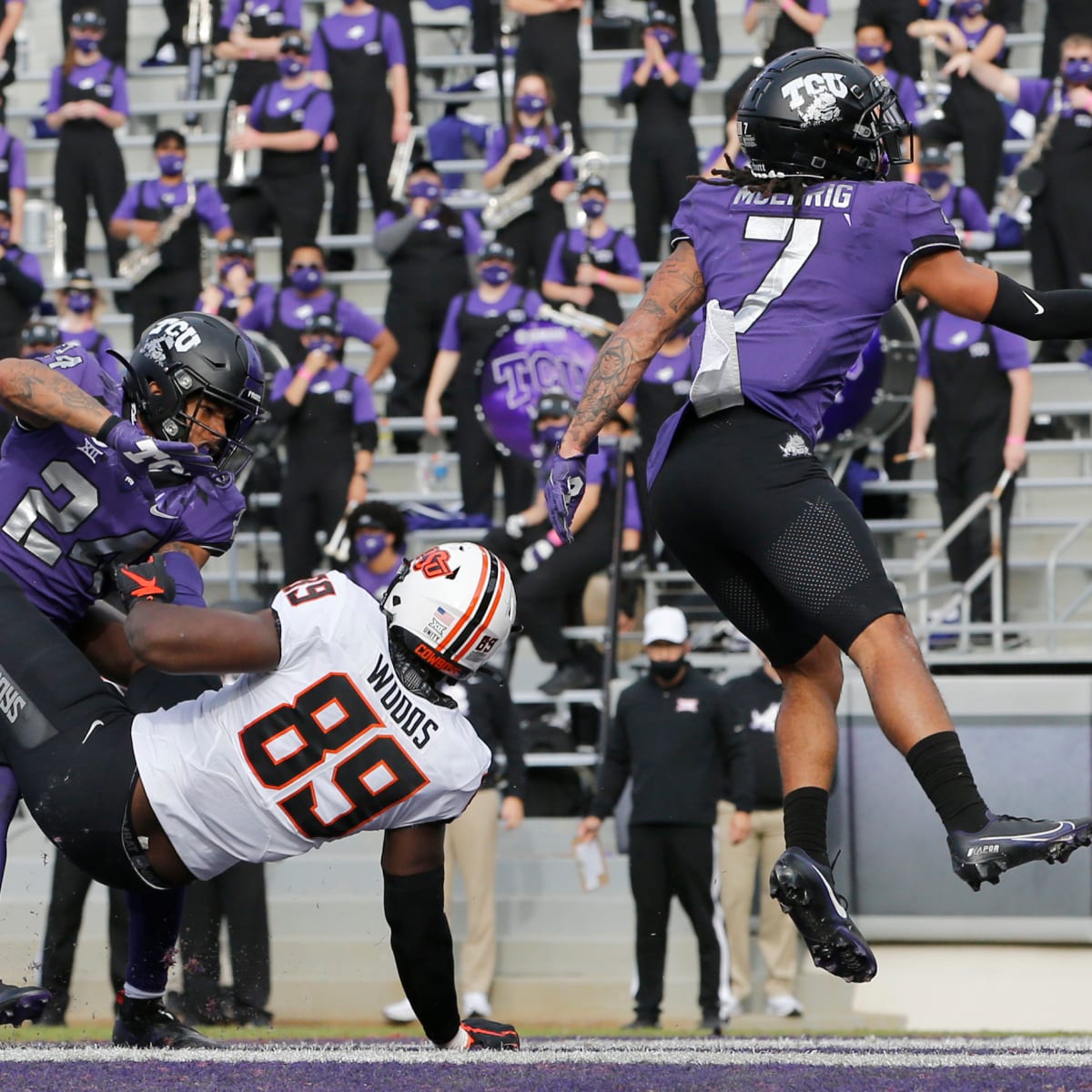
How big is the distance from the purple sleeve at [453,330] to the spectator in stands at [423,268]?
0.44 m

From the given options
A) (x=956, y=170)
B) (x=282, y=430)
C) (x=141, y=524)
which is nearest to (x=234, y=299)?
(x=282, y=430)

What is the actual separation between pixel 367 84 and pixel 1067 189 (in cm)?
443

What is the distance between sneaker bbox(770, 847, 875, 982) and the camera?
4.09 meters

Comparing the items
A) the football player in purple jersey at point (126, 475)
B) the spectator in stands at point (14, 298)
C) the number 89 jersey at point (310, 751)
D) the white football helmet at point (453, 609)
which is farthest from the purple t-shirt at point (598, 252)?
Result: the number 89 jersey at point (310, 751)

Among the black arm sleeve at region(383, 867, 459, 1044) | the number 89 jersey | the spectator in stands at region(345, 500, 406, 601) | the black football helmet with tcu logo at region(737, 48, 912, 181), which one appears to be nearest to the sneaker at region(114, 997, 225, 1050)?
the black arm sleeve at region(383, 867, 459, 1044)

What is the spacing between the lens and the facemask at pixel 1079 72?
1097 cm

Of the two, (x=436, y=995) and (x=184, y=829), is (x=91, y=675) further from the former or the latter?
(x=436, y=995)

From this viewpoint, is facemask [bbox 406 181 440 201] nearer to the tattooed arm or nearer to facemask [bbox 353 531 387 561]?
facemask [bbox 353 531 387 561]

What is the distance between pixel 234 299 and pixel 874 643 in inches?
310

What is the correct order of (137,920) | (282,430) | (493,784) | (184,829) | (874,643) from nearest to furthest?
(874,643)
(184,829)
(137,920)
(493,784)
(282,430)

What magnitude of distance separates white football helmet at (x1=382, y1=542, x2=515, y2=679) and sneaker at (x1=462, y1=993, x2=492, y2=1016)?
4.73 metres

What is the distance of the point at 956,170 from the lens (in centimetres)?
1264

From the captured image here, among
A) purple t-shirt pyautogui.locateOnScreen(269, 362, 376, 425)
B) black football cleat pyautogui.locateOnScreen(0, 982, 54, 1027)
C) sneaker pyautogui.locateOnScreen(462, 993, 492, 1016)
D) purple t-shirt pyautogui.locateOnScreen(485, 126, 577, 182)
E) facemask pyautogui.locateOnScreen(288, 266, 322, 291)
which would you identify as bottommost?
sneaker pyautogui.locateOnScreen(462, 993, 492, 1016)

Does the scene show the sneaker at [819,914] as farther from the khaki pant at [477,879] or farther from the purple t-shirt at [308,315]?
the purple t-shirt at [308,315]
